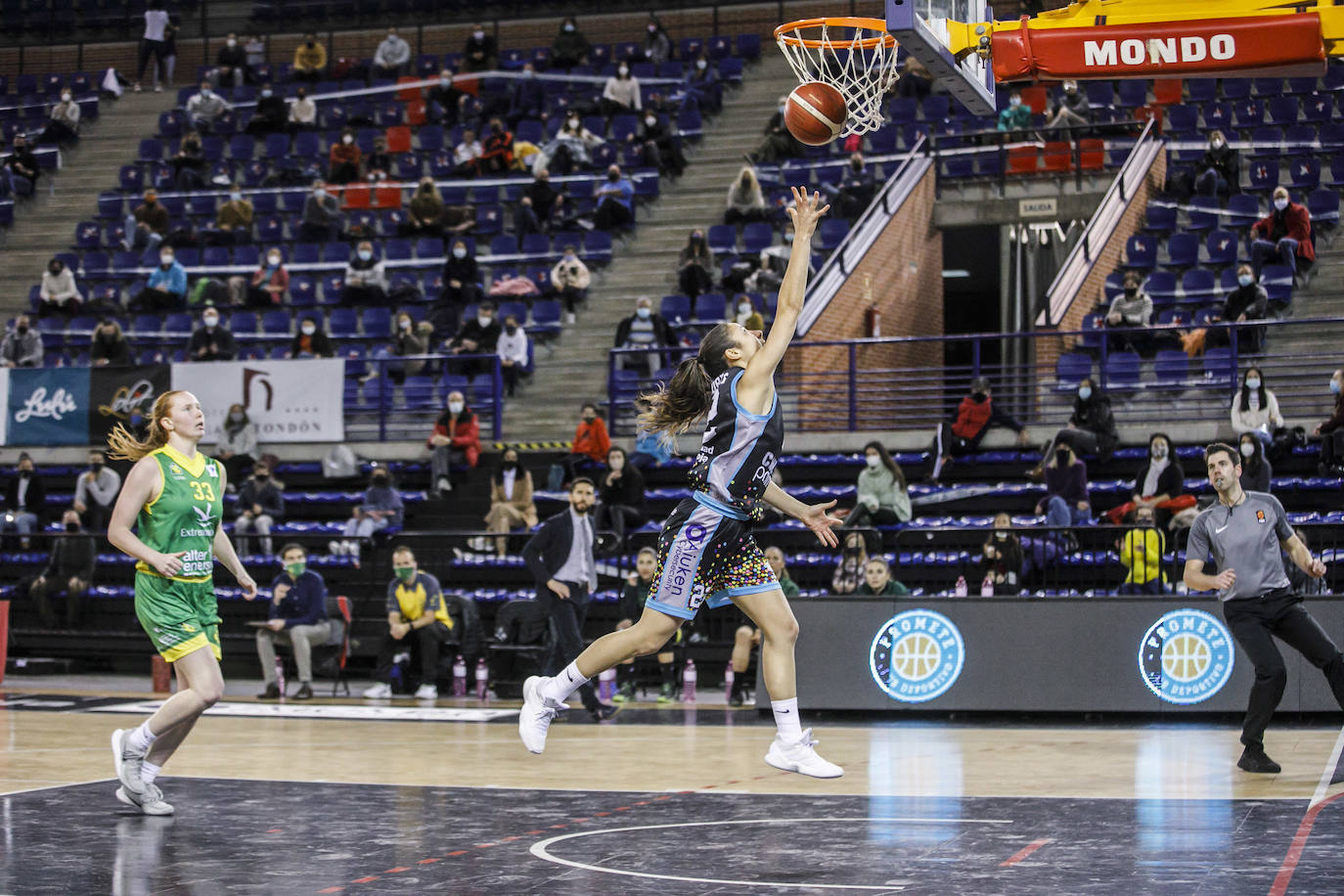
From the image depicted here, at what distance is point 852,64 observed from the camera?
10.7 meters

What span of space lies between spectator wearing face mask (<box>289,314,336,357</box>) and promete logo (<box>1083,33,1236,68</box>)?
608 inches

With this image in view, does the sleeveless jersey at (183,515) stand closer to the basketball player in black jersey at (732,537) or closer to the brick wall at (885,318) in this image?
the basketball player in black jersey at (732,537)

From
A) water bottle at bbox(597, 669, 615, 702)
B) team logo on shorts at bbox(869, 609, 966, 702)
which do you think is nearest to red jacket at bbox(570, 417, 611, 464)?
water bottle at bbox(597, 669, 615, 702)

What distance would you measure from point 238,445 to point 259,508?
189 cm

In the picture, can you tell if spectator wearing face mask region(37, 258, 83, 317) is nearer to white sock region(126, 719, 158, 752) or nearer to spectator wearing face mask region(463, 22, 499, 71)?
spectator wearing face mask region(463, 22, 499, 71)

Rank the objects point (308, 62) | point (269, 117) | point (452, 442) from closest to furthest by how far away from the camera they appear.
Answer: point (452, 442) < point (269, 117) < point (308, 62)

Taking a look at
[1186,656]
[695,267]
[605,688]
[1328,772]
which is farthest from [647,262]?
[1328,772]

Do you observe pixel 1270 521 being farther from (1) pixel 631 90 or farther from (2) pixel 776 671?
(1) pixel 631 90

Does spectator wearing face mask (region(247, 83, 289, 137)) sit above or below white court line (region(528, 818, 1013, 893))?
above

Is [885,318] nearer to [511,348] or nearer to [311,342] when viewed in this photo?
[511,348]

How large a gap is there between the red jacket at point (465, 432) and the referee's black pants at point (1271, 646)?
13030 mm

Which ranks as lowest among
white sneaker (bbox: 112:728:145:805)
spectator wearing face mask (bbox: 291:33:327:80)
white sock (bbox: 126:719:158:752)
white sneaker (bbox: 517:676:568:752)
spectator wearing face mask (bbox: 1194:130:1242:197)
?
white sneaker (bbox: 112:728:145:805)

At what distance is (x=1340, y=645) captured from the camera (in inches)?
539

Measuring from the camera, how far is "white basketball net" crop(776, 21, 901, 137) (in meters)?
10.3
